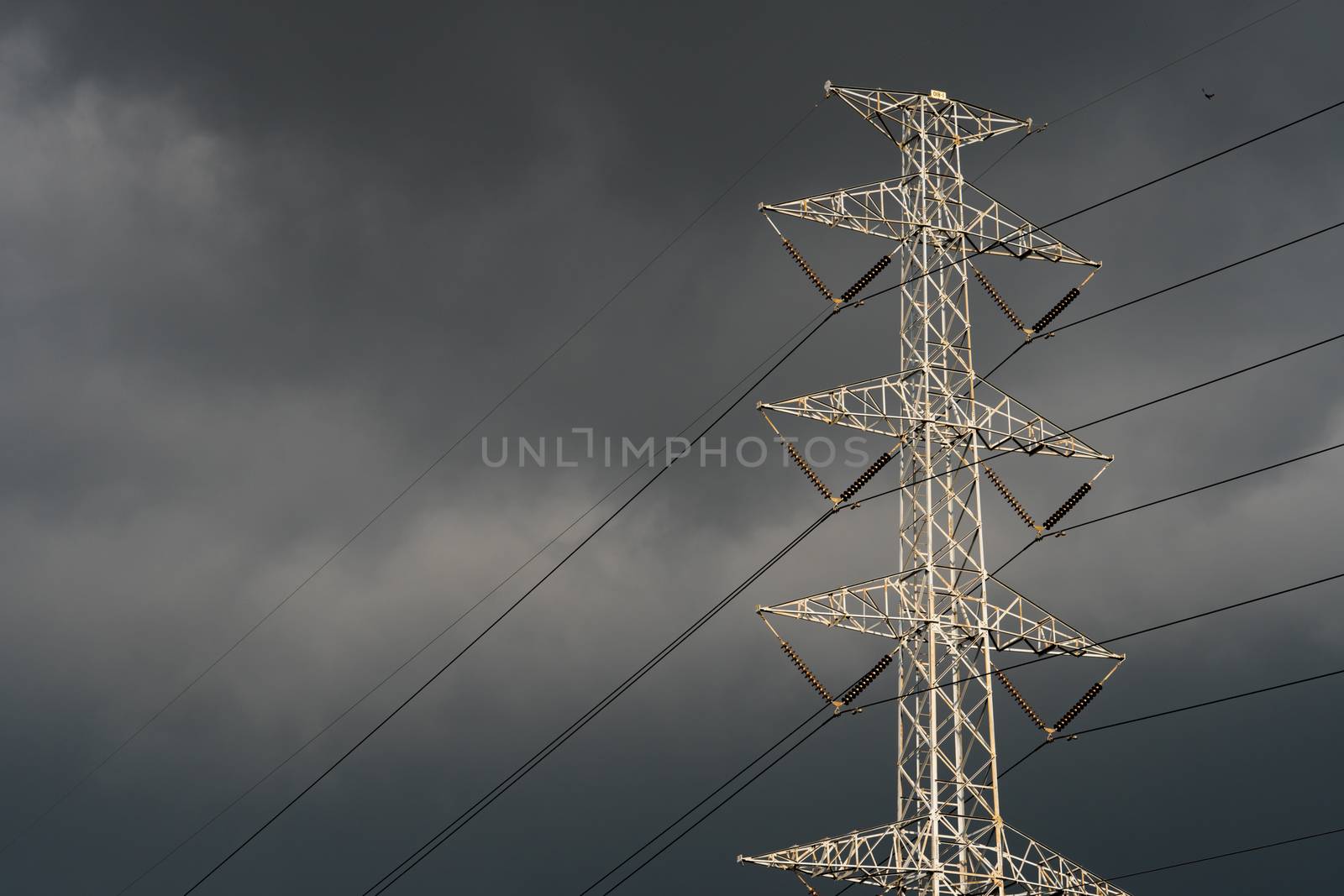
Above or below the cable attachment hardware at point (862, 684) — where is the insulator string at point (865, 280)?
above

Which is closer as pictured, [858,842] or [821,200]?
[858,842]

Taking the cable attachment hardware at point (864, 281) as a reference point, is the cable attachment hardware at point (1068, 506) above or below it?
below

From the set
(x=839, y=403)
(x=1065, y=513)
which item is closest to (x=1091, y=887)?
(x=1065, y=513)

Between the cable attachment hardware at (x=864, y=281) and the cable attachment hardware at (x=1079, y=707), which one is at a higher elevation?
the cable attachment hardware at (x=864, y=281)

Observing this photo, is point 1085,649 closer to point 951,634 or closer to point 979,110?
point 951,634

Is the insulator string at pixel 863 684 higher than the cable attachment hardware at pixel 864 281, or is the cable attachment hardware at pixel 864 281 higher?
the cable attachment hardware at pixel 864 281

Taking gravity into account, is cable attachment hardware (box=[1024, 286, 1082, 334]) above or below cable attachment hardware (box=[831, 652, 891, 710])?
above

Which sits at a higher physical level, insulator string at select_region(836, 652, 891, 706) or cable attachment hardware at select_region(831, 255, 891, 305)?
cable attachment hardware at select_region(831, 255, 891, 305)

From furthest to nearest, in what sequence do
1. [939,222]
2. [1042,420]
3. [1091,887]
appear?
[939,222], [1042,420], [1091,887]

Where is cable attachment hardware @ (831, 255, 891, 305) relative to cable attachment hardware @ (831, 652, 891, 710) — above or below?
above

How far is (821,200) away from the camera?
1844 inches

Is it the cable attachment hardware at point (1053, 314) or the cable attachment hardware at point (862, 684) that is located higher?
the cable attachment hardware at point (1053, 314)

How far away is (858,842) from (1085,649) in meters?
7.93

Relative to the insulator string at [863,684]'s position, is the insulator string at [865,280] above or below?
above
